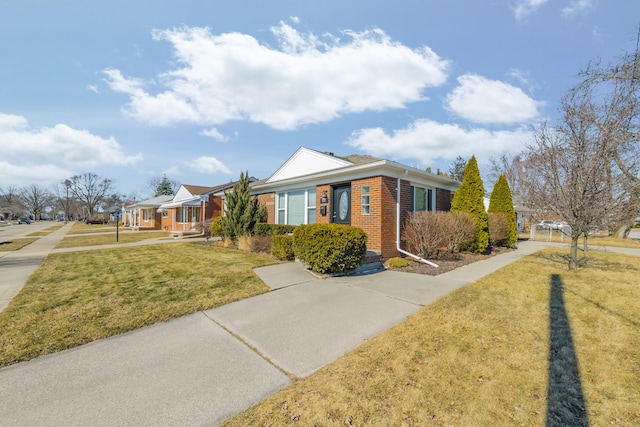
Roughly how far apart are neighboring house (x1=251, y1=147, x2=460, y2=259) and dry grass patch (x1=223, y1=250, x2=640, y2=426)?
4.17m

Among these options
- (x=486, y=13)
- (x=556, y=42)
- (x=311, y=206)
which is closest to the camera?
(x=486, y=13)

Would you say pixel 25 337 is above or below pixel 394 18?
below

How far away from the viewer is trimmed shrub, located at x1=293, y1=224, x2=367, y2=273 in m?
6.75

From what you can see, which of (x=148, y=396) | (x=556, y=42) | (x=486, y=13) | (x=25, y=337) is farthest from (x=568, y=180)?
(x=25, y=337)

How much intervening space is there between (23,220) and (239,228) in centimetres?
8002

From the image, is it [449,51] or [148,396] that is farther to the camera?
[449,51]

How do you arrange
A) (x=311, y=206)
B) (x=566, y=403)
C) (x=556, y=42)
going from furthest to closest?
(x=311, y=206) → (x=556, y=42) → (x=566, y=403)

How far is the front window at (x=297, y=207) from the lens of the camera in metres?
11.5

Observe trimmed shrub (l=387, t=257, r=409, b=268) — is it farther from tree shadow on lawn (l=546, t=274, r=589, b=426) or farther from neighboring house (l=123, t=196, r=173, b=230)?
neighboring house (l=123, t=196, r=173, b=230)

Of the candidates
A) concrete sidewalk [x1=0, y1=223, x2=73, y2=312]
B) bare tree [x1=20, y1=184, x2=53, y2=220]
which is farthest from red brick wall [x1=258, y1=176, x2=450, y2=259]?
bare tree [x1=20, y1=184, x2=53, y2=220]

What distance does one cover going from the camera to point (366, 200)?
897 centimetres

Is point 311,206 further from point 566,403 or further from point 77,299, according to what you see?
point 566,403

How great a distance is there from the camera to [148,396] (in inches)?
100

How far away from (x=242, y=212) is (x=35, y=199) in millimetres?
106750
